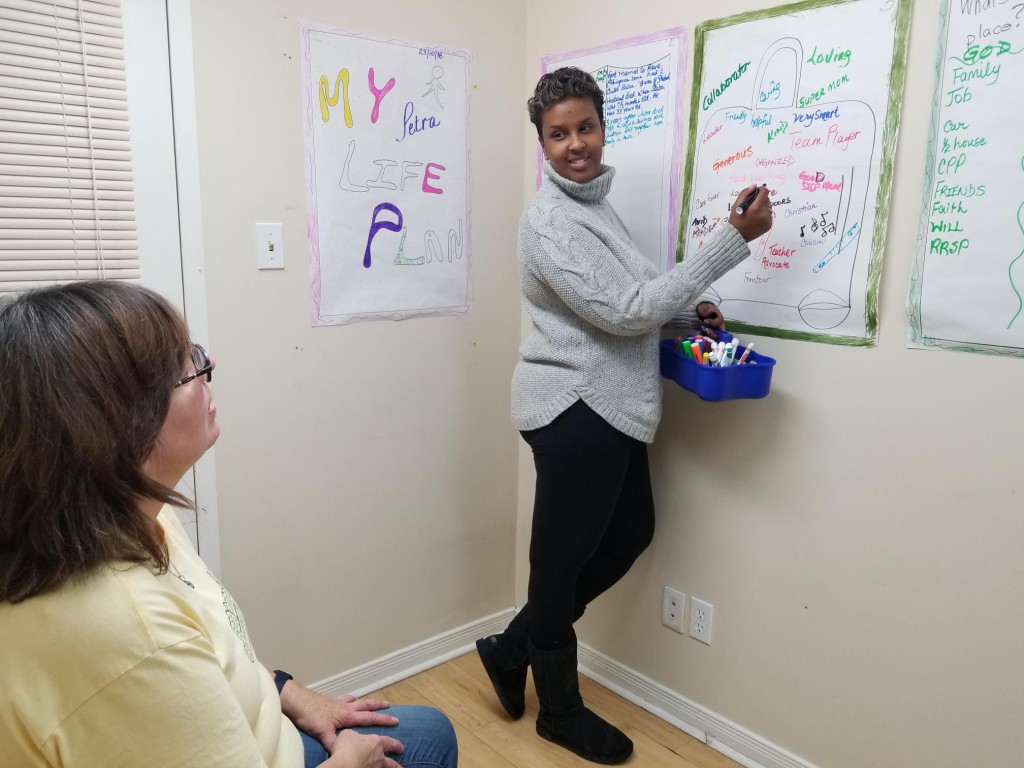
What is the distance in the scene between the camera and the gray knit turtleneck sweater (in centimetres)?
159

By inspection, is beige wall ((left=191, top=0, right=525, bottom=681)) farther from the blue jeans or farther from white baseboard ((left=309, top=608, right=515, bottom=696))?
the blue jeans

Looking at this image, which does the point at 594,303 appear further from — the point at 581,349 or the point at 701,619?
the point at 701,619

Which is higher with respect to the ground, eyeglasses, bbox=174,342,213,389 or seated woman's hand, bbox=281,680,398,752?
eyeglasses, bbox=174,342,213,389

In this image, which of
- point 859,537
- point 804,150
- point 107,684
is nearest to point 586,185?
point 804,150

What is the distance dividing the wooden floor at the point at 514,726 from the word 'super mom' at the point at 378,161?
1165mm

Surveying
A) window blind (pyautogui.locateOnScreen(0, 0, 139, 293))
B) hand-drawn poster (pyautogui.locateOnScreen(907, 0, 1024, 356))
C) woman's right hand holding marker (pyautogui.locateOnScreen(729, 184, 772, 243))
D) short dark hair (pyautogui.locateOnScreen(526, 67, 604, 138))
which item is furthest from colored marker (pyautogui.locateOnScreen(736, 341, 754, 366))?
window blind (pyautogui.locateOnScreen(0, 0, 139, 293))

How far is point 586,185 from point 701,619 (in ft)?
3.56

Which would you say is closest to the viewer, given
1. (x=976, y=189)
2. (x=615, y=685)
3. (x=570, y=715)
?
(x=976, y=189)

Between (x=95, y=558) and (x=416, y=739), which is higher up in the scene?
(x=95, y=558)

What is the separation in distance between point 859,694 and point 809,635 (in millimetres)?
147

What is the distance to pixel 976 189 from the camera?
1381 millimetres

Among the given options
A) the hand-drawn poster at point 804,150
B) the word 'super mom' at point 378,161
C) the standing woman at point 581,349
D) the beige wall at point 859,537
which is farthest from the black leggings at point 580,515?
the word 'super mom' at point 378,161

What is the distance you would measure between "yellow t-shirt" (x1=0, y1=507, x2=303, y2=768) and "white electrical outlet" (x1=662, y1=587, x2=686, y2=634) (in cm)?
139

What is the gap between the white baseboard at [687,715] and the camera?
1824 mm
